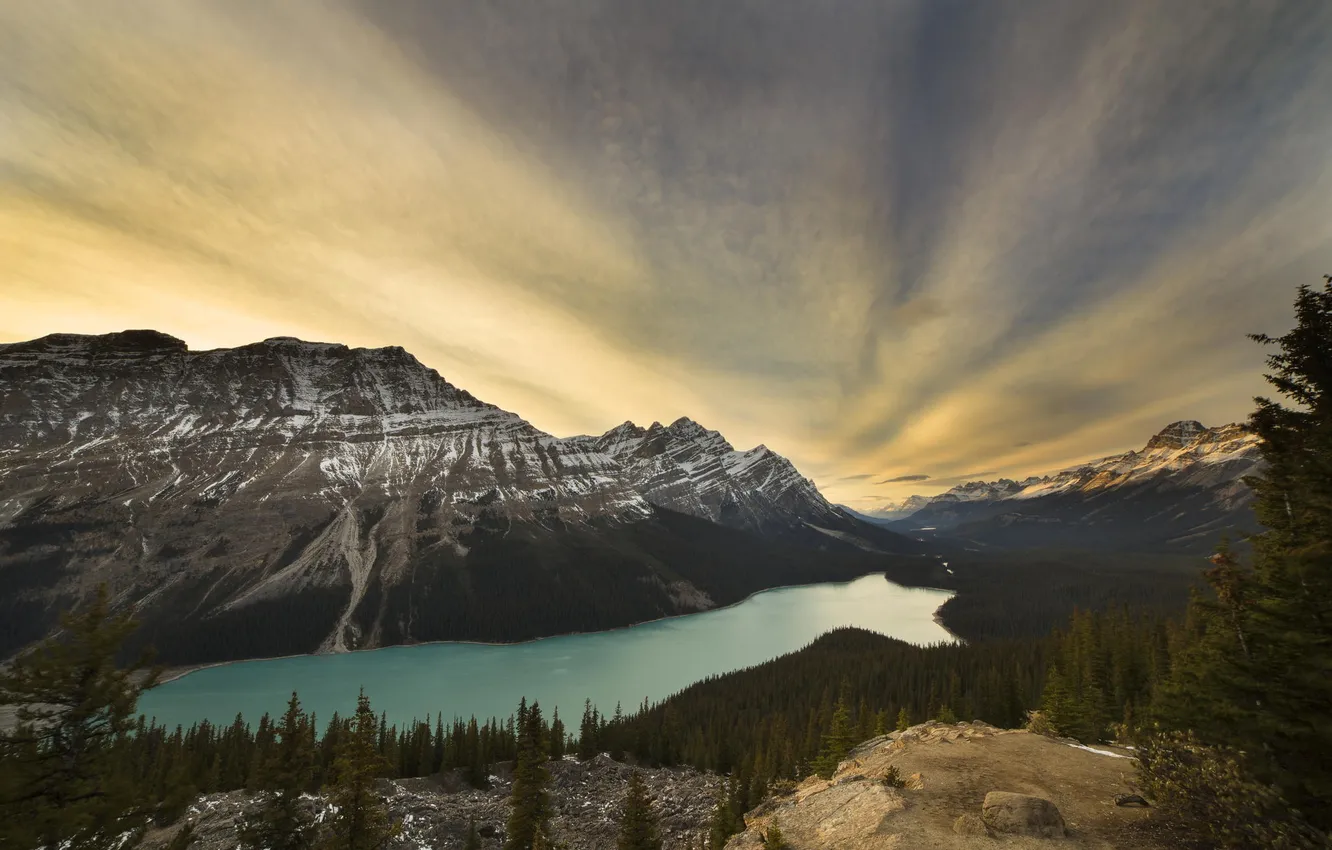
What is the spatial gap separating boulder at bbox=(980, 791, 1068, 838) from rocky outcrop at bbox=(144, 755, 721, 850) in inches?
1196

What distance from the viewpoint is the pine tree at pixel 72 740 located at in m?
13.1

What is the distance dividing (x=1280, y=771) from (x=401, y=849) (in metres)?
50.1

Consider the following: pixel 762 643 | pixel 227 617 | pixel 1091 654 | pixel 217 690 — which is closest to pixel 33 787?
pixel 1091 654

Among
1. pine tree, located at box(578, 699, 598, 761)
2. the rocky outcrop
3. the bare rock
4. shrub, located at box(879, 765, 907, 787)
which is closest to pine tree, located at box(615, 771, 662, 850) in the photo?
the rocky outcrop

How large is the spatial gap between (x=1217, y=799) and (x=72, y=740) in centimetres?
3009

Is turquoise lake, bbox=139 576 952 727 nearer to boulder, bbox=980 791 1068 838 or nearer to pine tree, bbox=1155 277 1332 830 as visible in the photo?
boulder, bbox=980 791 1068 838

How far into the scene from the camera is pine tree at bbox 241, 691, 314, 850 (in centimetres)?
2502

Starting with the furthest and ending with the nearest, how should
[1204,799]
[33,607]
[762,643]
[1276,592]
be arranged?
[762,643], [33,607], [1276,592], [1204,799]

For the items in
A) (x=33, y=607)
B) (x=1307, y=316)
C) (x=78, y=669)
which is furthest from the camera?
(x=33, y=607)

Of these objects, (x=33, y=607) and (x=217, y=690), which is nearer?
(x=217, y=690)

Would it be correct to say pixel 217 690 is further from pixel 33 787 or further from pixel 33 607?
pixel 33 787

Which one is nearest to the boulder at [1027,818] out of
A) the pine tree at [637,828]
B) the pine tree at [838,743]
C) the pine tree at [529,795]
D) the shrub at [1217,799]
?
the shrub at [1217,799]

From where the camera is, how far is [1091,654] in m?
59.5

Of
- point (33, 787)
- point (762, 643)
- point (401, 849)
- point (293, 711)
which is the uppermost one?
point (33, 787)
